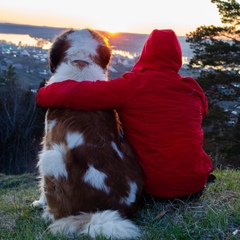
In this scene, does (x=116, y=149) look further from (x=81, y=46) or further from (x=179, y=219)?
(x=81, y=46)

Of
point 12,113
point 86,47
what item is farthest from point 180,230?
point 12,113

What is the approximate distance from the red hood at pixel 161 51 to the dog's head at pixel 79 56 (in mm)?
532

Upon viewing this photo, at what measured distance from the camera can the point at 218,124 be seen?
61.2 ft

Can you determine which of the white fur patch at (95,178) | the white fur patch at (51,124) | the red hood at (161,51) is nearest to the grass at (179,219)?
the white fur patch at (95,178)

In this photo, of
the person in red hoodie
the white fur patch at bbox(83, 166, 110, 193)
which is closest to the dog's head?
the person in red hoodie

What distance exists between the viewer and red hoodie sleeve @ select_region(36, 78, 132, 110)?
3.24 meters

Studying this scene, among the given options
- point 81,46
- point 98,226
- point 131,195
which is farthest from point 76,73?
point 98,226

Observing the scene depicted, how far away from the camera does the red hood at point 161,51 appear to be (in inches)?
135

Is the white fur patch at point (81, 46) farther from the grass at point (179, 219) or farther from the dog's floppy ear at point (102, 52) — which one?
the grass at point (179, 219)

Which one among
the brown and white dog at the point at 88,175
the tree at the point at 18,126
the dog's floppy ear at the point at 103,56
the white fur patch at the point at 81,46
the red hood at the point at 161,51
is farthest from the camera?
the tree at the point at 18,126

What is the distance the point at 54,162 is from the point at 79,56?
1157 millimetres

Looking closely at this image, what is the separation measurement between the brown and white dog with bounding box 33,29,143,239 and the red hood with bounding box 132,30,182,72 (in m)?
0.59

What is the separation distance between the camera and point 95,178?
3107 millimetres

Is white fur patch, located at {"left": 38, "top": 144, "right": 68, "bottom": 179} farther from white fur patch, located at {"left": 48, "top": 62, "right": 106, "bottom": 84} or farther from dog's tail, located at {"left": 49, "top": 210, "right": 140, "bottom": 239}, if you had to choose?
white fur patch, located at {"left": 48, "top": 62, "right": 106, "bottom": 84}
